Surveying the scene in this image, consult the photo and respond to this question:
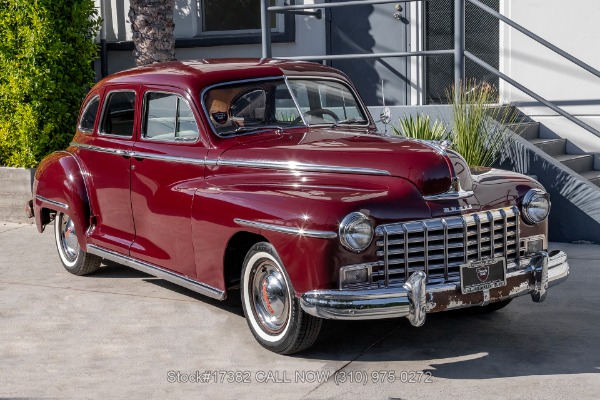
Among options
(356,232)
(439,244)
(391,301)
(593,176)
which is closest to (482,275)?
(439,244)

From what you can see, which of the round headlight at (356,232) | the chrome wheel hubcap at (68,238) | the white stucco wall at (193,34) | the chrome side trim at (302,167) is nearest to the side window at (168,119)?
the chrome side trim at (302,167)

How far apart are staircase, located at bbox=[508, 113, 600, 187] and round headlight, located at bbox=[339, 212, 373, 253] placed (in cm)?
465

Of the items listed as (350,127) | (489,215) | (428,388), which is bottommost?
(428,388)

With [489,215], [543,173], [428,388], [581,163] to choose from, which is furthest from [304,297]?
[581,163]

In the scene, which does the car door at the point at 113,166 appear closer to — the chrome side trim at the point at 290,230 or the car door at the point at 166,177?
the car door at the point at 166,177

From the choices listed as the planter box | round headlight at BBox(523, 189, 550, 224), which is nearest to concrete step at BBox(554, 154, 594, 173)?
round headlight at BBox(523, 189, 550, 224)

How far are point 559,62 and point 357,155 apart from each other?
5297mm

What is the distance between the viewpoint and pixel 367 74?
452 inches

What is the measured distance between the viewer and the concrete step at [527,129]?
9.58 metres

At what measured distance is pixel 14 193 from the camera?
1034 centimetres

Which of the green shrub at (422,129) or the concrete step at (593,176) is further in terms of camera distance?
the concrete step at (593,176)

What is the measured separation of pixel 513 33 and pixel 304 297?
6.23m

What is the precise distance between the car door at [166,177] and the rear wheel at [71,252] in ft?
3.37

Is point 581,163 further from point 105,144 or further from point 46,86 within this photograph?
point 46,86
